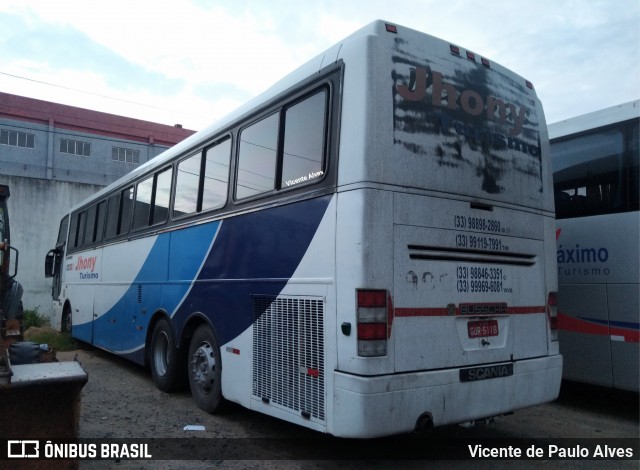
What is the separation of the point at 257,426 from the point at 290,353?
68.2 inches

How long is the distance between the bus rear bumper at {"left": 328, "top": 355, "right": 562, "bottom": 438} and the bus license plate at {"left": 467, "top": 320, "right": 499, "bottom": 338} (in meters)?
0.38

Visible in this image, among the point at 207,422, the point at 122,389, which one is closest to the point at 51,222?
the point at 122,389

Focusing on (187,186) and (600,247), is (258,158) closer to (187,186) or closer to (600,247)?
(187,186)

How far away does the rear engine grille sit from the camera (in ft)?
13.7

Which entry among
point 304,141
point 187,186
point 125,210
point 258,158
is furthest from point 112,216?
point 304,141

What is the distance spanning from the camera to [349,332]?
12.7 ft

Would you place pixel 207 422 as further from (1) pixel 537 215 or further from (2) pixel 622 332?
(2) pixel 622 332

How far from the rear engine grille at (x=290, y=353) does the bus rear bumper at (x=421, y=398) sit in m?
0.32

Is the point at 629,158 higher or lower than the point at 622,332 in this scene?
higher

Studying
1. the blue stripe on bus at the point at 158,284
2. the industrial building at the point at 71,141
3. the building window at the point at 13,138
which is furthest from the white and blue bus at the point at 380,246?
the building window at the point at 13,138

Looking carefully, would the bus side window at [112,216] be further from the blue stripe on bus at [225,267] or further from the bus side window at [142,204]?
the blue stripe on bus at [225,267]

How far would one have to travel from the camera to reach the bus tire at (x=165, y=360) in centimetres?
679

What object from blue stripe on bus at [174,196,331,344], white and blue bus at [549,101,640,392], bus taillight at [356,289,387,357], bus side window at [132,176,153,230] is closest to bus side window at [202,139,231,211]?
blue stripe on bus at [174,196,331,344]

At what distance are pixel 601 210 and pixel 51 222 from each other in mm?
18101
